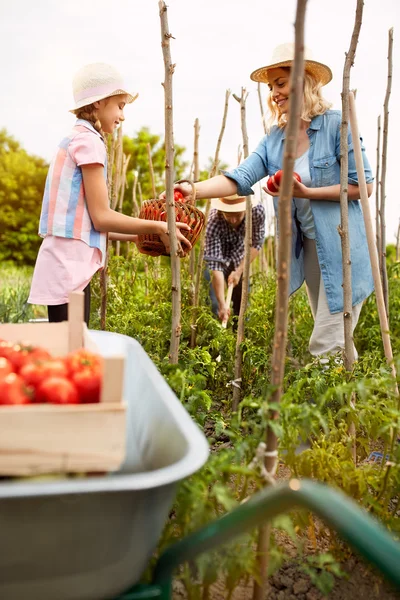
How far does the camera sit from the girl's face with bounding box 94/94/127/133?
219 cm

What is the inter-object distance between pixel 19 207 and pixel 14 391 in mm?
24395

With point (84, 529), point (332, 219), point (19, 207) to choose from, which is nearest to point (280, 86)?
point (332, 219)

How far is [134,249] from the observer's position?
4098 mm

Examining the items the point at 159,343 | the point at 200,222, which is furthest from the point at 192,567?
the point at 159,343

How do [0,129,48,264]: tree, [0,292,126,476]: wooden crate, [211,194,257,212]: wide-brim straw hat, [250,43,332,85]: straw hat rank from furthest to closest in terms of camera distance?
[0,129,48,264]: tree → [211,194,257,212]: wide-brim straw hat → [250,43,332,85]: straw hat → [0,292,126,476]: wooden crate

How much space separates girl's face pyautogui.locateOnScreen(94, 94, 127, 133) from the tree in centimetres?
2122

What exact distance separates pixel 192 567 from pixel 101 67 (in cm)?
167

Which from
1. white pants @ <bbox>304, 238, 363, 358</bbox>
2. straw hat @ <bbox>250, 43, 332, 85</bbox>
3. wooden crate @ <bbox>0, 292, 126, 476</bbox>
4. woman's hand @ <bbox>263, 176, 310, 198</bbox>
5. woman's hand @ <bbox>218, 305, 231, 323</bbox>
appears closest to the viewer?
wooden crate @ <bbox>0, 292, 126, 476</bbox>

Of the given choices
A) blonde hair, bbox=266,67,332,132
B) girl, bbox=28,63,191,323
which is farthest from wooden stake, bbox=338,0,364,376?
girl, bbox=28,63,191,323

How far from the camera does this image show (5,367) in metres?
1.14

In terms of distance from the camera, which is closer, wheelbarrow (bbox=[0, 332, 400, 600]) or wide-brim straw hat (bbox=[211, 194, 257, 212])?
wheelbarrow (bbox=[0, 332, 400, 600])

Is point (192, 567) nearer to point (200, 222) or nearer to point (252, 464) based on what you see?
point (252, 464)

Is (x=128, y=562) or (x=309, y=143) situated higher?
(x=309, y=143)

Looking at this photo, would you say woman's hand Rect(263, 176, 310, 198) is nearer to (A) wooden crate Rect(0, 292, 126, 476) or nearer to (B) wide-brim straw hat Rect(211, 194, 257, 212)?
(A) wooden crate Rect(0, 292, 126, 476)
